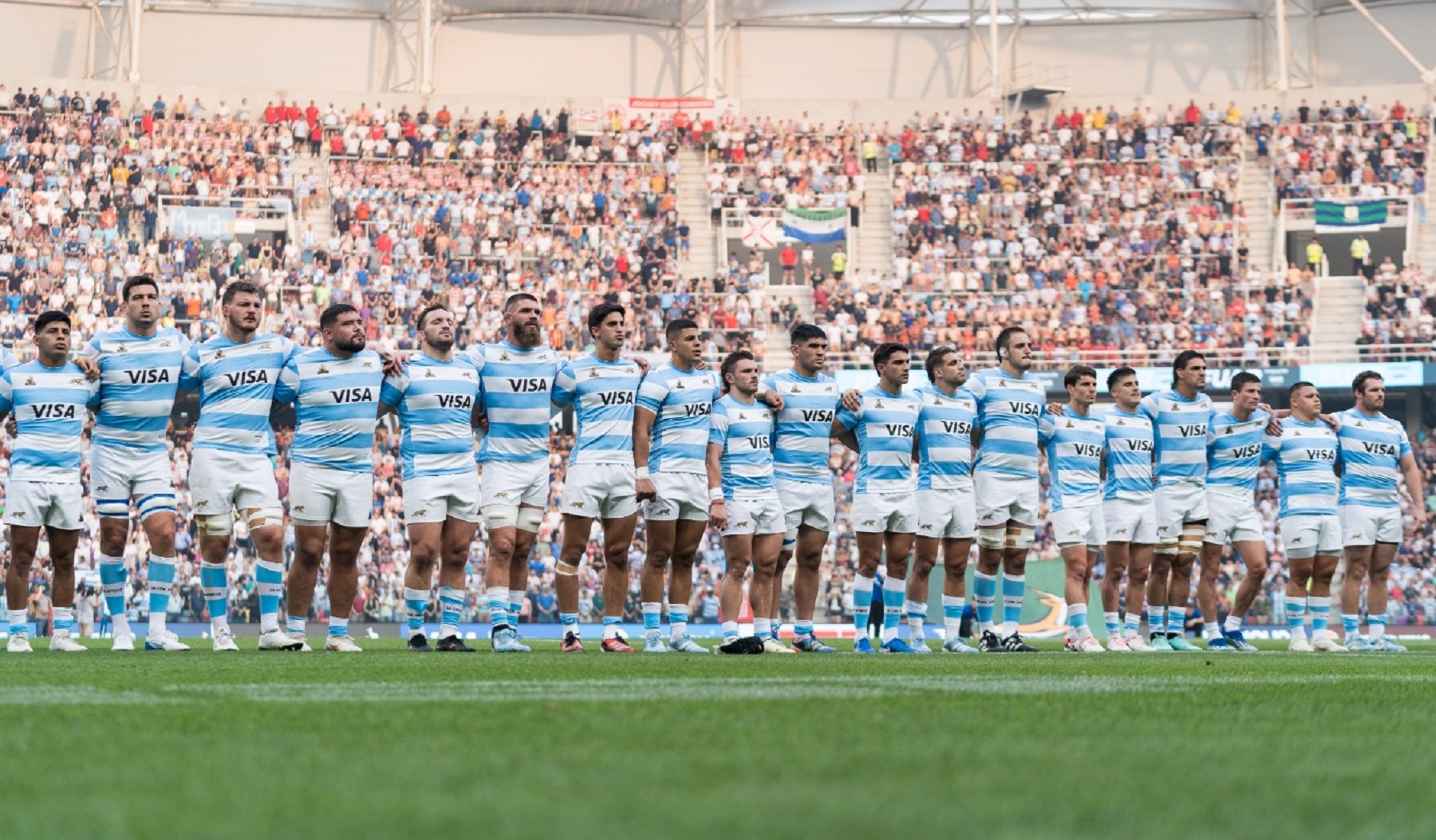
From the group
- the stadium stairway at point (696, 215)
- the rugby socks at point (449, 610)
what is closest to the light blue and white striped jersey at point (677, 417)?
the rugby socks at point (449, 610)

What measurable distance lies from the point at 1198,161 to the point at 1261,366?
31.4ft

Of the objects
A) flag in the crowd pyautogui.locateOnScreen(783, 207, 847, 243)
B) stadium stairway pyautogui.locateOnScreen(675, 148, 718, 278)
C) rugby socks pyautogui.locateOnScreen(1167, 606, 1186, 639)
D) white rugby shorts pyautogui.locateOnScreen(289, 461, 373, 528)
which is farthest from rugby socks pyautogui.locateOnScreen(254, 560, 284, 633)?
flag in the crowd pyautogui.locateOnScreen(783, 207, 847, 243)

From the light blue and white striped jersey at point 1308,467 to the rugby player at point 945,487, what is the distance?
13.2 ft

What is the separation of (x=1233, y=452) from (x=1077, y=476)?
2147 millimetres

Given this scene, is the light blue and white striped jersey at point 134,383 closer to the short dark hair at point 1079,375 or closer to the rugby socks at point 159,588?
the rugby socks at point 159,588

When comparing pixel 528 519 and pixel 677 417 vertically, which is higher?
pixel 677 417

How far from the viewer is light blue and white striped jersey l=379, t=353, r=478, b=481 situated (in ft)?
39.6

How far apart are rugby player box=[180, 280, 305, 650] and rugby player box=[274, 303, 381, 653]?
148mm

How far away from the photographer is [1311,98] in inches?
1750

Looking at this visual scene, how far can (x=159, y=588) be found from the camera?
12.4m

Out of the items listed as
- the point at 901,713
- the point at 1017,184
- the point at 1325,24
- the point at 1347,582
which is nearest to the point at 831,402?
the point at 1347,582

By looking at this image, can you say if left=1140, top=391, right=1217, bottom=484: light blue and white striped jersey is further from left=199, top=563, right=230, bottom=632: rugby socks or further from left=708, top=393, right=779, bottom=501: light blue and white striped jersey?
left=199, top=563, right=230, bottom=632: rugby socks

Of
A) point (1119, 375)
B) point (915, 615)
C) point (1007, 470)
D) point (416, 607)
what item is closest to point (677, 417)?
point (416, 607)

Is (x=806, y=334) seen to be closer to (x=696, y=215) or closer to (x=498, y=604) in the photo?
(x=498, y=604)
